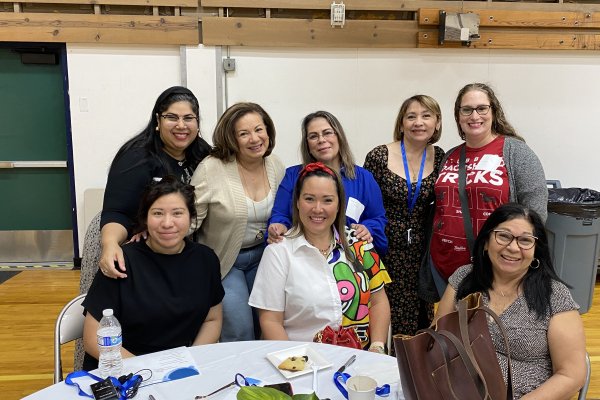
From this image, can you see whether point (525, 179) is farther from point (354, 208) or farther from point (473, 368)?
point (473, 368)

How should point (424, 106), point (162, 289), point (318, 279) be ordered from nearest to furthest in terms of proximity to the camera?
point (162, 289)
point (318, 279)
point (424, 106)

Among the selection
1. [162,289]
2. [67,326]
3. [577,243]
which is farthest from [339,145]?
[577,243]

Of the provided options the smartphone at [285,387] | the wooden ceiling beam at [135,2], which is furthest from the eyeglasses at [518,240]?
the wooden ceiling beam at [135,2]

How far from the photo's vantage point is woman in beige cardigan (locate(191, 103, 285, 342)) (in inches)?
92.5

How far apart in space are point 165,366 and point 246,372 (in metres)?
0.27

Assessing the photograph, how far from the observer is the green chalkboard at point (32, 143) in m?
4.80

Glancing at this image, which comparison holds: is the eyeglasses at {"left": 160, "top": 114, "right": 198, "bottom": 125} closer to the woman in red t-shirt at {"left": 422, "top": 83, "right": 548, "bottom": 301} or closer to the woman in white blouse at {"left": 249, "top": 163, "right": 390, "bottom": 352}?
the woman in white blouse at {"left": 249, "top": 163, "right": 390, "bottom": 352}

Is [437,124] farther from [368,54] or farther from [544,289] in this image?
[368,54]

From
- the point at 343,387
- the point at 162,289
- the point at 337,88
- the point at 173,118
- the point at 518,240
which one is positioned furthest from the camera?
the point at 337,88

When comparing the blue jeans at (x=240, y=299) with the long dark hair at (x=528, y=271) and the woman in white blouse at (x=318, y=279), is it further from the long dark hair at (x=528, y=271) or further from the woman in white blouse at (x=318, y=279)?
the long dark hair at (x=528, y=271)

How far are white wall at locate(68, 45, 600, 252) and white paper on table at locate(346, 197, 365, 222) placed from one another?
2486 millimetres

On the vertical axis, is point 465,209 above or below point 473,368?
above

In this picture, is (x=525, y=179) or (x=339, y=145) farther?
(x=339, y=145)

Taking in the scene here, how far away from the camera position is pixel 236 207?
235 cm
